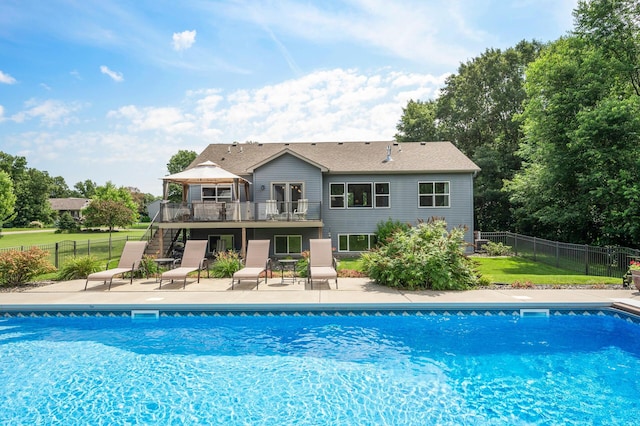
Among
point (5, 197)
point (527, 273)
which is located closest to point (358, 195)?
point (527, 273)

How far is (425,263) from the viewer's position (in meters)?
11.0

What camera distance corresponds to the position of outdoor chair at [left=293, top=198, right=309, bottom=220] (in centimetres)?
1760

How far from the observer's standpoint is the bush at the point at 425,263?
430 inches

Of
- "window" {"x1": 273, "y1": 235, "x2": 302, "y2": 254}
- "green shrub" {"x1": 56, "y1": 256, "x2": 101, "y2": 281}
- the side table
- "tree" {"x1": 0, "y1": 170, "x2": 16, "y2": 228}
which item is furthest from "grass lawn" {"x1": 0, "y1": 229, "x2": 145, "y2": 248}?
the side table

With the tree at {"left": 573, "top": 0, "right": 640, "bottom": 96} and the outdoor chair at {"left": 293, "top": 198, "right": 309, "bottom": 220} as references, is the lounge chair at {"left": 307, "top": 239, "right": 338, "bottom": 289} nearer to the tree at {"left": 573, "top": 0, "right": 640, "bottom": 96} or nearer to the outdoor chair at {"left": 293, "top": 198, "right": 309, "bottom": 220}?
the outdoor chair at {"left": 293, "top": 198, "right": 309, "bottom": 220}

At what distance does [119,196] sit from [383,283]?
195ft

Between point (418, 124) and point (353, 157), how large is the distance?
19.2 m

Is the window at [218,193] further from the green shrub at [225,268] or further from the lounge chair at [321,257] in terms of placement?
the lounge chair at [321,257]

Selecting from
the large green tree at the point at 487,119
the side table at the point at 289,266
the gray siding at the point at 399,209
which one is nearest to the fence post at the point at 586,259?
the gray siding at the point at 399,209

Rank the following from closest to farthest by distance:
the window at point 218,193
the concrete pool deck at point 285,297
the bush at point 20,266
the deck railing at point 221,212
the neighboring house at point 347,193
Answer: the concrete pool deck at point 285,297 → the bush at point 20,266 → the deck railing at point 221,212 → the neighboring house at point 347,193 → the window at point 218,193

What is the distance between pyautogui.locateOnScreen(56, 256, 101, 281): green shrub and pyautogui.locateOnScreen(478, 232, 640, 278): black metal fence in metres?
19.3

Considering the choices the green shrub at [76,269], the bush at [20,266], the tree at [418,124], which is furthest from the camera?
the tree at [418,124]

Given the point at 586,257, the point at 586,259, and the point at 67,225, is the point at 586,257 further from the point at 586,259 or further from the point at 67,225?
the point at 67,225

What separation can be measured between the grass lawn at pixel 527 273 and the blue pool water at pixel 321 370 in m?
3.23
